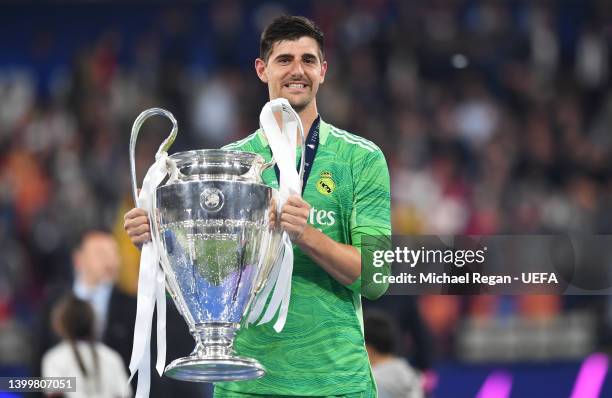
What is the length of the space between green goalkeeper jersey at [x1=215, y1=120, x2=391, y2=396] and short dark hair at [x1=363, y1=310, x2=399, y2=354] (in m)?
2.01

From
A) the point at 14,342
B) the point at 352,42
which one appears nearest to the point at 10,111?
the point at 352,42

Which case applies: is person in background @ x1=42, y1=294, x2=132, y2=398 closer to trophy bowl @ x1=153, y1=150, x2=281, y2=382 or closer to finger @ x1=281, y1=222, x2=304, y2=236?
trophy bowl @ x1=153, y1=150, x2=281, y2=382

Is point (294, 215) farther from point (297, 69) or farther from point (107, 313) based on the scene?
point (107, 313)

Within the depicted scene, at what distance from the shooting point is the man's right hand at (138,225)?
2.78 m

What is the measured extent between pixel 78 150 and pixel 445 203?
343cm

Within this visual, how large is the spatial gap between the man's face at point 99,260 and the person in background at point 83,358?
113cm

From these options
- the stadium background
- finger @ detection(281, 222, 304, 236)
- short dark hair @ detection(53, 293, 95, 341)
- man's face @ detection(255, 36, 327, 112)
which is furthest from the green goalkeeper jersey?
the stadium background

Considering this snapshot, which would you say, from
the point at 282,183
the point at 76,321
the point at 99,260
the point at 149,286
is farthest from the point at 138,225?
the point at 99,260

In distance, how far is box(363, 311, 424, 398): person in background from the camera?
4.96 m

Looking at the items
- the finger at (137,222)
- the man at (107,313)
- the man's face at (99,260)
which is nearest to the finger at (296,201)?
the finger at (137,222)

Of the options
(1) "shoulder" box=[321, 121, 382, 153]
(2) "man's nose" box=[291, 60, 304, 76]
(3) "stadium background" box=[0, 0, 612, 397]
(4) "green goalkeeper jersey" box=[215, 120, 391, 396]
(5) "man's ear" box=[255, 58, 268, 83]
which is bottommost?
(4) "green goalkeeper jersey" box=[215, 120, 391, 396]

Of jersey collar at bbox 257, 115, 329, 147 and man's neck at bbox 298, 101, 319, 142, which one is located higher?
man's neck at bbox 298, 101, 319, 142

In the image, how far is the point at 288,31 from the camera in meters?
3.05

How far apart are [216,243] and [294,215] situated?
21cm
